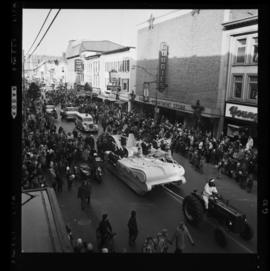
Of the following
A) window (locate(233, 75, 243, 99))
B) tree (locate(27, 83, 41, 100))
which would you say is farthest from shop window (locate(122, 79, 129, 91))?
window (locate(233, 75, 243, 99))

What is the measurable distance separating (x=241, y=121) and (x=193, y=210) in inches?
85.3

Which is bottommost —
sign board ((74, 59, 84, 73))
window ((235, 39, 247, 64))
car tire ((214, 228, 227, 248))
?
car tire ((214, 228, 227, 248))

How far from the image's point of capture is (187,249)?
5.77 meters

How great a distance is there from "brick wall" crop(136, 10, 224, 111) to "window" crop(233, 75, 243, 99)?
1.43ft

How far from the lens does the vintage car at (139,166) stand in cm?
648

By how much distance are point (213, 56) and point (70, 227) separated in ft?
16.5

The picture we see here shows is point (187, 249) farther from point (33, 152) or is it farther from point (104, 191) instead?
point (33, 152)

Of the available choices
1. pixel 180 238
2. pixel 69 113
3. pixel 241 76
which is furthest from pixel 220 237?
pixel 69 113

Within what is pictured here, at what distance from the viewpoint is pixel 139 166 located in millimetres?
6656

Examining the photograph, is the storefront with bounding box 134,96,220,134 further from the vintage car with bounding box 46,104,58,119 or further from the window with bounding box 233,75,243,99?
the vintage car with bounding box 46,104,58,119

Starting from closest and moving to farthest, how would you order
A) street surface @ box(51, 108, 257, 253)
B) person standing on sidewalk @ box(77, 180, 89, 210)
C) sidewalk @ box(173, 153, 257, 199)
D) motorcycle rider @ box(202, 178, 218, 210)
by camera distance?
street surface @ box(51, 108, 257, 253)
person standing on sidewalk @ box(77, 180, 89, 210)
motorcycle rider @ box(202, 178, 218, 210)
sidewalk @ box(173, 153, 257, 199)

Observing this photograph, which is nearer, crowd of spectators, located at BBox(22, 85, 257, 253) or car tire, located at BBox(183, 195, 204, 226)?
car tire, located at BBox(183, 195, 204, 226)

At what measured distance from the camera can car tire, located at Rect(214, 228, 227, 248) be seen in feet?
19.2
